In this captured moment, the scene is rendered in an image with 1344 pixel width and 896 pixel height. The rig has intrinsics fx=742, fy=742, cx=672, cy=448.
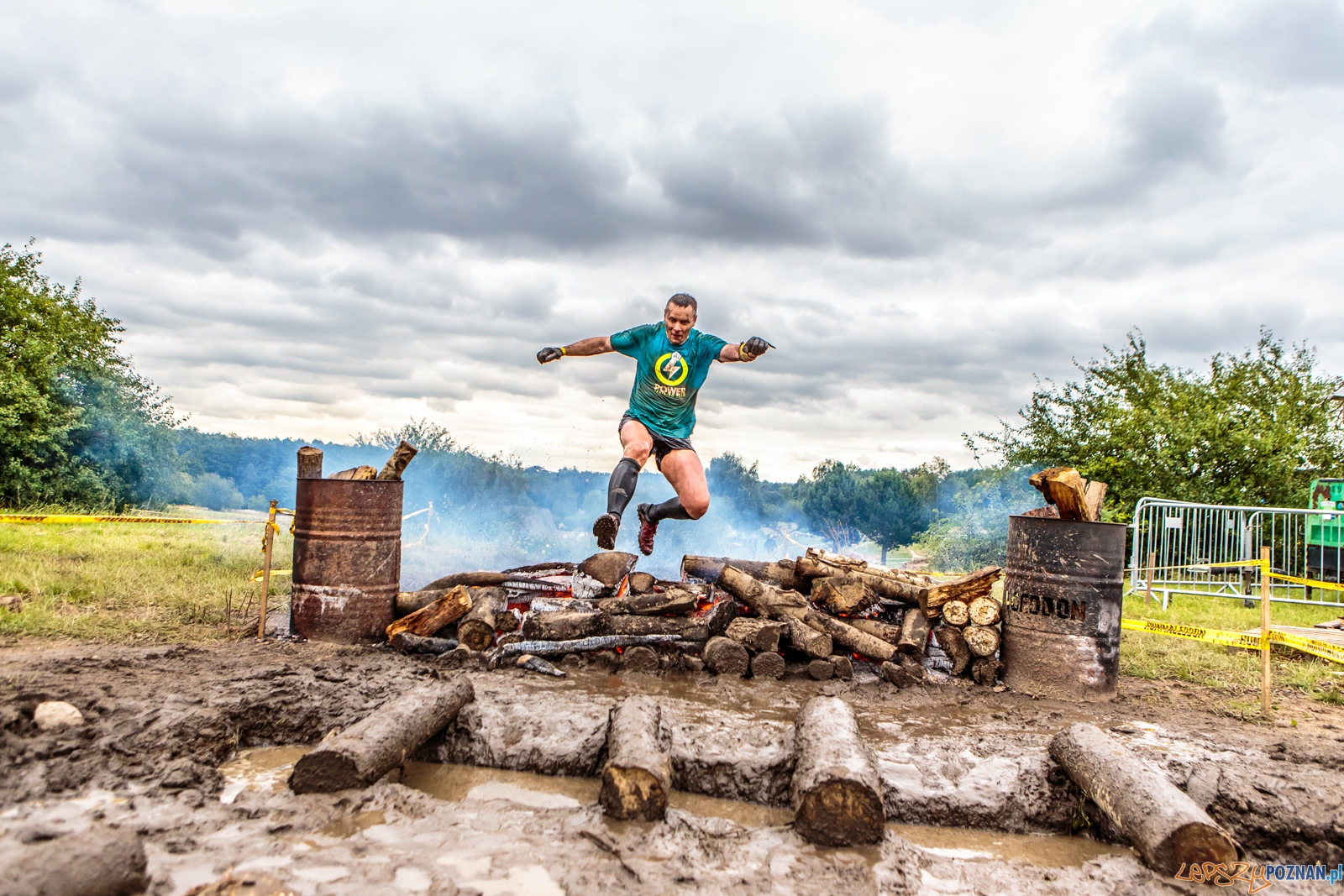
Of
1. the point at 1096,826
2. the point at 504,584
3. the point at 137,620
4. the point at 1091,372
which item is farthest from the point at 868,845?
the point at 1091,372

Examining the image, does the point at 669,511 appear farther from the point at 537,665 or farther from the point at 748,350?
the point at 537,665

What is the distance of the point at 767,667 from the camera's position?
6.32 m

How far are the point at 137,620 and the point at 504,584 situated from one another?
3.33m

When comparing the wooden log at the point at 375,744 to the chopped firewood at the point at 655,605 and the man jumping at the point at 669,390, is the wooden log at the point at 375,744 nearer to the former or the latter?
the chopped firewood at the point at 655,605

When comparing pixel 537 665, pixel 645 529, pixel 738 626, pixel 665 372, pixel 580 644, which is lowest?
pixel 537 665

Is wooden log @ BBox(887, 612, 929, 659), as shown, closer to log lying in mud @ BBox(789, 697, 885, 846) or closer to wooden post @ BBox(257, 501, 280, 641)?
log lying in mud @ BBox(789, 697, 885, 846)

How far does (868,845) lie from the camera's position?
130 inches

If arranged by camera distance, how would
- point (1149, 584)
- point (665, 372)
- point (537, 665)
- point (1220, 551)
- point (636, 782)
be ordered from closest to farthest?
1. point (636, 782)
2. point (537, 665)
3. point (665, 372)
4. point (1149, 584)
5. point (1220, 551)

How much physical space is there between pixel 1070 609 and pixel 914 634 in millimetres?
1259

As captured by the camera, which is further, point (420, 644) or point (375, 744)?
point (420, 644)

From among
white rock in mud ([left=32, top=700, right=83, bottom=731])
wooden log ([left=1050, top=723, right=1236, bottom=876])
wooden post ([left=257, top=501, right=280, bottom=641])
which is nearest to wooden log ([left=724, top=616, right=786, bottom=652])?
wooden log ([left=1050, top=723, right=1236, bottom=876])

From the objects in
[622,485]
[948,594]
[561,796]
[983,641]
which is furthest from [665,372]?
[561,796]

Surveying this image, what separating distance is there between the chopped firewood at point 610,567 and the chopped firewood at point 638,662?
117cm

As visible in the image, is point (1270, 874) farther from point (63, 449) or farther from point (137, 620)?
point (63, 449)
